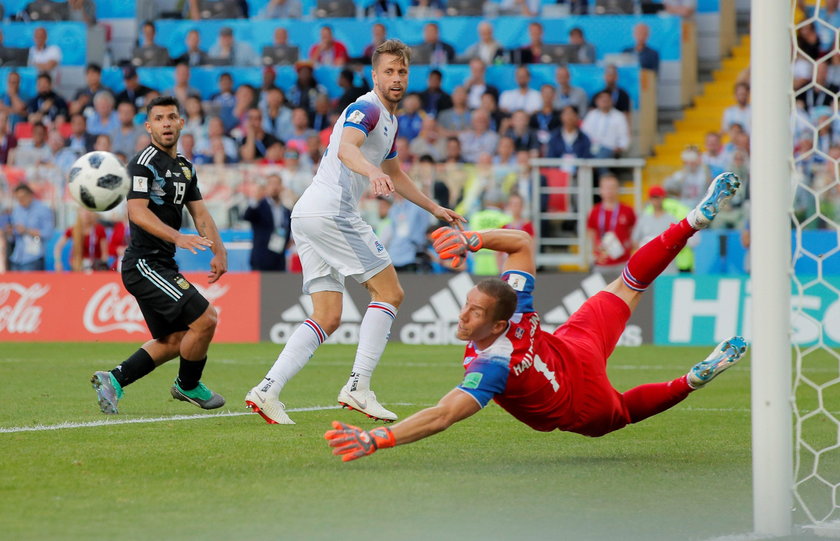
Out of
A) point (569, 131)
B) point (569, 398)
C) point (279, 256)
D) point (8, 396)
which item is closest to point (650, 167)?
point (569, 131)

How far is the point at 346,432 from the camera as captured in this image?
583 centimetres

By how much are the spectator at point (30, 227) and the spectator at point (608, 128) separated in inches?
337

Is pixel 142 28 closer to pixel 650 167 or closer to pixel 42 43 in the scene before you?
pixel 42 43

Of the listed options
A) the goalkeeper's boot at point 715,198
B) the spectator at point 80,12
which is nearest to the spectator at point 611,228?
the goalkeeper's boot at point 715,198

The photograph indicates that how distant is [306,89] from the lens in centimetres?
2223

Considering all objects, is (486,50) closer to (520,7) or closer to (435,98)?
(520,7)

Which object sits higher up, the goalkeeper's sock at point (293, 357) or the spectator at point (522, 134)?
the spectator at point (522, 134)

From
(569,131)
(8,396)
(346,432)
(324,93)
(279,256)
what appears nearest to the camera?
(346,432)

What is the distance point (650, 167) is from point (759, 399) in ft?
46.8

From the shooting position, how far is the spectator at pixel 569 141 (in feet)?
64.5

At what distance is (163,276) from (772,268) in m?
5.10

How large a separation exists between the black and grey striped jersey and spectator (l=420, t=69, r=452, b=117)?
12325mm

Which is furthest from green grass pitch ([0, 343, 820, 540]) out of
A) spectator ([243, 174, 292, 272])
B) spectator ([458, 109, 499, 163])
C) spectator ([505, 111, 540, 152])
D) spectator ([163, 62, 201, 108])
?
spectator ([163, 62, 201, 108])

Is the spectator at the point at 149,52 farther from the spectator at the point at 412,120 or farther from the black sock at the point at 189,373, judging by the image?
the black sock at the point at 189,373
